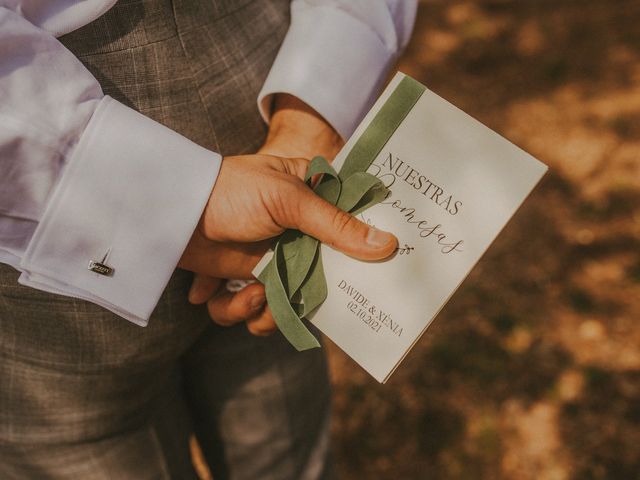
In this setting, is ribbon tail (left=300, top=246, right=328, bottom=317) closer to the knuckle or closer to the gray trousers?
the knuckle

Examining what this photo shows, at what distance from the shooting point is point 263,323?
37.0 inches

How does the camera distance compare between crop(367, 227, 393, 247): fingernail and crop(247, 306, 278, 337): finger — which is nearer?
crop(367, 227, 393, 247): fingernail

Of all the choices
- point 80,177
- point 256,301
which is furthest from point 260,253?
point 80,177

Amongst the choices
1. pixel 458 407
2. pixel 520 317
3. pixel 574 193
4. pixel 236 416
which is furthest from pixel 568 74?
pixel 236 416

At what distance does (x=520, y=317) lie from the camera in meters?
1.87

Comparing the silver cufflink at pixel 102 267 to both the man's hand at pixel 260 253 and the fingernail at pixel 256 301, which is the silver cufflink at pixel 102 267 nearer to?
the man's hand at pixel 260 253

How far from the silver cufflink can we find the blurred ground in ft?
4.09

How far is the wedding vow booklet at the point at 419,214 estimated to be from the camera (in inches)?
27.6

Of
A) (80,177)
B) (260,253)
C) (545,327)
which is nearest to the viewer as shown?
(80,177)

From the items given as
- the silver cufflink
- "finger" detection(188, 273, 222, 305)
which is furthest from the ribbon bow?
the silver cufflink

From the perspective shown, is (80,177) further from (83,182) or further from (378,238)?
(378,238)

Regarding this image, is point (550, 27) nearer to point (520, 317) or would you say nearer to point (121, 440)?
point (520, 317)

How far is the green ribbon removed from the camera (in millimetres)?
753

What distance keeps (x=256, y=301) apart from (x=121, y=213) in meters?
0.25
